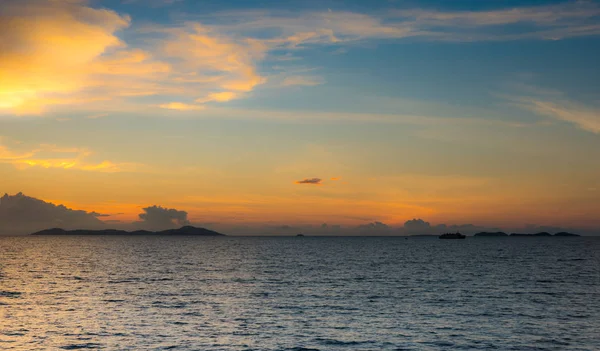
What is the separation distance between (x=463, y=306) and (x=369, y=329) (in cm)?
1939

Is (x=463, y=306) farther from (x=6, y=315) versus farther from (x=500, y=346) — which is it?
(x=6, y=315)

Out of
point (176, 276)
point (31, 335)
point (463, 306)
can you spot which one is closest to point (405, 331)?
point (463, 306)

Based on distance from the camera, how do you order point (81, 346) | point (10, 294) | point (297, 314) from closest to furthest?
point (81, 346)
point (297, 314)
point (10, 294)

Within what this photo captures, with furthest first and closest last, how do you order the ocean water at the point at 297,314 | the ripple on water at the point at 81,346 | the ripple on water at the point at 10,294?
the ripple on water at the point at 10,294, the ocean water at the point at 297,314, the ripple on water at the point at 81,346

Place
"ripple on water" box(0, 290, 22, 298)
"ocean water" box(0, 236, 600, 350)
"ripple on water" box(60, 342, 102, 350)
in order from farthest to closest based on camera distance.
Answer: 1. "ripple on water" box(0, 290, 22, 298)
2. "ocean water" box(0, 236, 600, 350)
3. "ripple on water" box(60, 342, 102, 350)

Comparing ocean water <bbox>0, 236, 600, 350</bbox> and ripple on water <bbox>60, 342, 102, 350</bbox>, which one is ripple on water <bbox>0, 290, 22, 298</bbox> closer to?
ocean water <bbox>0, 236, 600, 350</bbox>

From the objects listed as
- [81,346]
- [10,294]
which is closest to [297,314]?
[81,346]

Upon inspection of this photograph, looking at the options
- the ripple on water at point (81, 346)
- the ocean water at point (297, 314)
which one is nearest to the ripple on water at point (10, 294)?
the ocean water at point (297, 314)

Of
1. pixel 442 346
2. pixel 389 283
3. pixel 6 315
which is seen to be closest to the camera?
pixel 442 346

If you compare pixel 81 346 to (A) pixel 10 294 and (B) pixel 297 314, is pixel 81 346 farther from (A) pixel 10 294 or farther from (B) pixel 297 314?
(A) pixel 10 294

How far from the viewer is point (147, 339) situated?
145 ft

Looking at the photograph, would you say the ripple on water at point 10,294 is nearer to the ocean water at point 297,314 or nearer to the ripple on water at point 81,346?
the ocean water at point 297,314

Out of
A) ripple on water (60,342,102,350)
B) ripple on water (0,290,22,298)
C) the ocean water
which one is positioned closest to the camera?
ripple on water (60,342,102,350)

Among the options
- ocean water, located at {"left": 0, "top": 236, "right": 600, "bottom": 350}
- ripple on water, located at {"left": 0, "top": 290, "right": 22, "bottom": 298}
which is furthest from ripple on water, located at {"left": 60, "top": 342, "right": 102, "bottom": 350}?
ripple on water, located at {"left": 0, "top": 290, "right": 22, "bottom": 298}
